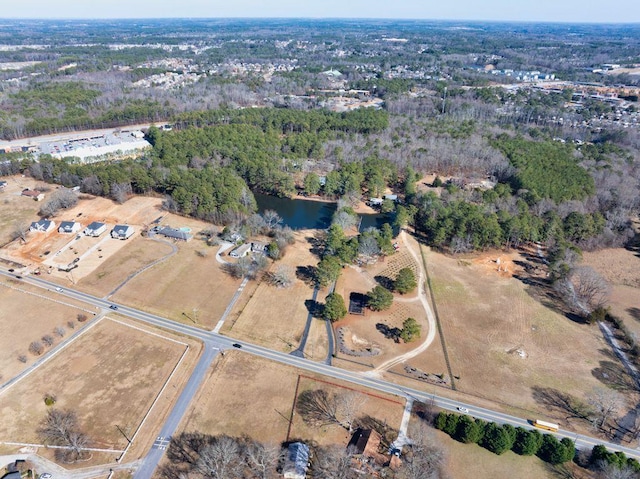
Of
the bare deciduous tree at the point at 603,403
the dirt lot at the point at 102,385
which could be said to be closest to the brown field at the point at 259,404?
the dirt lot at the point at 102,385

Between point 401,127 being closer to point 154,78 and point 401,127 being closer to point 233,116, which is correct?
point 233,116

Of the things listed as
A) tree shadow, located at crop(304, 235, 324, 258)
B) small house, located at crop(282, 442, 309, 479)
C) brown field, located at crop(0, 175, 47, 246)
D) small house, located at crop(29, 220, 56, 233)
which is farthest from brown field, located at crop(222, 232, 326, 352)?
brown field, located at crop(0, 175, 47, 246)

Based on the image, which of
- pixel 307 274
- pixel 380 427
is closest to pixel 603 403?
pixel 380 427

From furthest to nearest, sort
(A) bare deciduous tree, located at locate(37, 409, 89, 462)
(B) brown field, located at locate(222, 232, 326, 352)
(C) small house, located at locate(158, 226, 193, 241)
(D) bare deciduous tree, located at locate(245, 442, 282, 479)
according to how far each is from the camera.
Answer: (C) small house, located at locate(158, 226, 193, 241), (B) brown field, located at locate(222, 232, 326, 352), (A) bare deciduous tree, located at locate(37, 409, 89, 462), (D) bare deciduous tree, located at locate(245, 442, 282, 479)

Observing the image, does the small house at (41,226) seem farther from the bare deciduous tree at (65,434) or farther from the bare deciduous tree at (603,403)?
the bare deciduous tree at (603,403)

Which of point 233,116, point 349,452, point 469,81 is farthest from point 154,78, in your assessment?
point 349,452

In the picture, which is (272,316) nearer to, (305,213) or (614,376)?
(305,213)

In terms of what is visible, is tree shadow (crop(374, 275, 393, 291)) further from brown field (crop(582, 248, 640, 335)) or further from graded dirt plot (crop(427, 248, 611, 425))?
brown field (crop(582, 248, 640, 335))
